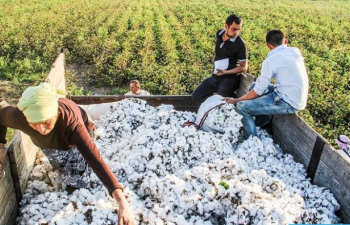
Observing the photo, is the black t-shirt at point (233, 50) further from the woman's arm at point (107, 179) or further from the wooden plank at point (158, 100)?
the woman's arm at point (107, 179)

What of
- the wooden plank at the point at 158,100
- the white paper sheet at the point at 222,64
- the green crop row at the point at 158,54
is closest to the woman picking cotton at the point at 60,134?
the wooden plank at the point at 158,100

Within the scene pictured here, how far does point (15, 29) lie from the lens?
1242cm

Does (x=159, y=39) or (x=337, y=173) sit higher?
(x=337, y=173)

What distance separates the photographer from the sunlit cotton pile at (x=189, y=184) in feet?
9.00

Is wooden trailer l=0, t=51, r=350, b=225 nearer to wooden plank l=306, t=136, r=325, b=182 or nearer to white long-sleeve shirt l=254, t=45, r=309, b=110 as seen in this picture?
wooden plank l=306, t=136, r=325, b=182

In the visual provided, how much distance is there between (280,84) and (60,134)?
2.56m

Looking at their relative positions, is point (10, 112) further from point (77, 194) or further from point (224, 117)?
point (224, 117)

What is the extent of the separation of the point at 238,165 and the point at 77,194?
1.53 metres

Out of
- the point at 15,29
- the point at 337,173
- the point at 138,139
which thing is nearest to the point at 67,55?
the point at 15,29

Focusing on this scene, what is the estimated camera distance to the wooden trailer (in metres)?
2.84

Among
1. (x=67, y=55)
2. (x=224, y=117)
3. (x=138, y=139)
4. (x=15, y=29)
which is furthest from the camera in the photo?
(x=15, y=29)

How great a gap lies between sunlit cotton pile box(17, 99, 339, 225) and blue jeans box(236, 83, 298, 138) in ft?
0.47

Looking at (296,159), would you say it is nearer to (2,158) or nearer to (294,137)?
(294,137)

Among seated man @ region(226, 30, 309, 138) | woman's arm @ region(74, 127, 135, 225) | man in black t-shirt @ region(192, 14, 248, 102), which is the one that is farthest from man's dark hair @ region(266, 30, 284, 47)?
woman's arm @ region(74, 127, 135, 225)
